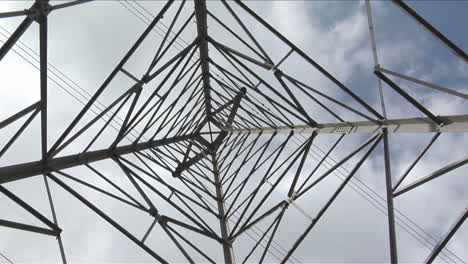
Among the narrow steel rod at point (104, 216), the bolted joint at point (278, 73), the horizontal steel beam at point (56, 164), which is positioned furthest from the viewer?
the bolted joint at point (278, 73)

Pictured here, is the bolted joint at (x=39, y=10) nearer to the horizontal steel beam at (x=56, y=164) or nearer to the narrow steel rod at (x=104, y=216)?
the horizontal steel beam at (x=56, y=164)

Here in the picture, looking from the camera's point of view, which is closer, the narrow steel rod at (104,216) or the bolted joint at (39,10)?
the bolted joint at (39,10)

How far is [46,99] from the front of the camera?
14.1 ft

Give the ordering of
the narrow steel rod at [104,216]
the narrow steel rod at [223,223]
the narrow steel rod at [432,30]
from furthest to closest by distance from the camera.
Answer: the narrow steel rod at [223,223] < the narrow steel rod at [104,216] < the narrow steel rod at [432,30]

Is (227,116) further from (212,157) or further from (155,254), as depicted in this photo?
(155,254)

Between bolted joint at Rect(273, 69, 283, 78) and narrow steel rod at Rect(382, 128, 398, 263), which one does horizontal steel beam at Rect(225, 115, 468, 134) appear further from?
bolted joint at Rect(273, 69, 283, 78)

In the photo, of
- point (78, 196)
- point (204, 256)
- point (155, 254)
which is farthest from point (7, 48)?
point (204, 256)

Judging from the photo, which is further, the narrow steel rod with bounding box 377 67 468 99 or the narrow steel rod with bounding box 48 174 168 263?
the narrow steel rod with bounding box 48 174 168 263

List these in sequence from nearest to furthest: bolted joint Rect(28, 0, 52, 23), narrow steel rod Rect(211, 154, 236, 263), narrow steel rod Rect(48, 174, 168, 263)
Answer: bolted joint Rect(28, 0, 52, 23), narrow steel rod Rect(48, 174, 168, 263), narrow steel rod Rect(211, 154, 236, 263)

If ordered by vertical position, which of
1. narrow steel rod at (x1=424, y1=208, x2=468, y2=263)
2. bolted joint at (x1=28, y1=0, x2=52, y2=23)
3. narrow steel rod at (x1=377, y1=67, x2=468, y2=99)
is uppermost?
bolted joint at (x1=28, y1=0, x2=52, y2=23)

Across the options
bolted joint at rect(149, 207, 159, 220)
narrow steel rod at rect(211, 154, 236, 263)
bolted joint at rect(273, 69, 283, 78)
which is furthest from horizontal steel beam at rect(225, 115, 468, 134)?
bolted joint at rect(149, 207, 159, 220)

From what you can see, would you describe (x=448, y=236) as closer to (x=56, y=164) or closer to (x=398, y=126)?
(x=398, y=126)

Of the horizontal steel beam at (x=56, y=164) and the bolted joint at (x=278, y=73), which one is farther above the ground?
the bolted joint at (x=278, y=73)

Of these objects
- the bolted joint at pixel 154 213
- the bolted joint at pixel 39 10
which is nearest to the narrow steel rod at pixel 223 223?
the bolted joint at pixel 154 213
